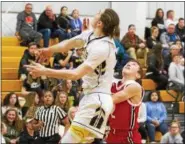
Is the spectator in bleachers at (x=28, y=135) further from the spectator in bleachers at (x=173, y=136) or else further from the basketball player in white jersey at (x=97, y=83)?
the basketball player in white jersey at (x=97, y=83)

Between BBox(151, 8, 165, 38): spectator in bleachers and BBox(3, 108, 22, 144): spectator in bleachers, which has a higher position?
BBox(151, 8, 165, 38): spectator in bleachers

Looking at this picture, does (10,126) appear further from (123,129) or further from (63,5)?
(63,5)

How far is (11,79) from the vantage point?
13344 millimetres

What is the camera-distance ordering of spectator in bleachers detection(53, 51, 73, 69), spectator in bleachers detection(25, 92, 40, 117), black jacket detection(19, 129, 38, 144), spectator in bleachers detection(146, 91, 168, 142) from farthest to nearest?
1. spectator in bleachers detection(53, 51, 73, 69)
2. spectator in bleachers detection(146, 91, 168, 142)
3. spectator in bleachers detection(25, 92, 40, 117)
4. black jacket detection(19, 129, 38, 144)

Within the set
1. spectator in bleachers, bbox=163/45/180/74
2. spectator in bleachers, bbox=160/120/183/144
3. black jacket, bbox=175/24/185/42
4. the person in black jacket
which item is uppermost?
the person in black jacket

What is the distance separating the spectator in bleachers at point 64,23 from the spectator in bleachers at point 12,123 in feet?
14.9

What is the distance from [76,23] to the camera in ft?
48.9

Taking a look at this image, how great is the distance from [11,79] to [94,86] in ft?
25.7

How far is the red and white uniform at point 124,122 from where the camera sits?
661 cm

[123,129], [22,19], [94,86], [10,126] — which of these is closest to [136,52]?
[22,19]

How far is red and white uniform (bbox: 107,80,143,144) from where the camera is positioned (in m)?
6.61

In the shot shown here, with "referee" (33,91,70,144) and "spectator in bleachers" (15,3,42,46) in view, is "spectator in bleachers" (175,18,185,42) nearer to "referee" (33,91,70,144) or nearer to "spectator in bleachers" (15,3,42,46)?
"spectator in bleachers" (15,3,42,46)

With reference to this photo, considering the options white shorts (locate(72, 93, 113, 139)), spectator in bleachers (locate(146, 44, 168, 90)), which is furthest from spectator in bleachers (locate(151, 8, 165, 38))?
white shorts (locate(72, 93, 113, 139))

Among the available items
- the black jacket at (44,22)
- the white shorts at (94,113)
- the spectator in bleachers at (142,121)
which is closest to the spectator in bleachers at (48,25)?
the black jacket at (44,22)
